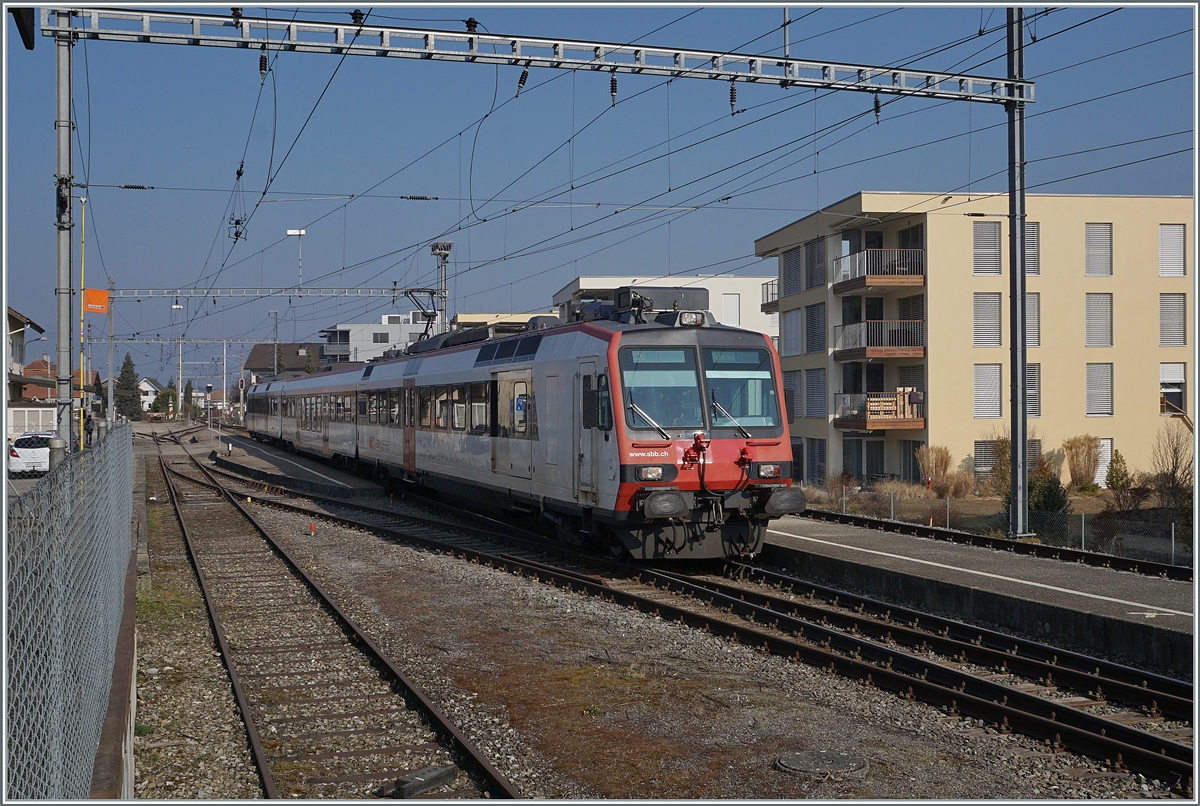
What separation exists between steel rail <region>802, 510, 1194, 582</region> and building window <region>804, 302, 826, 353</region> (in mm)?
17133

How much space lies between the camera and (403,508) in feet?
80.1

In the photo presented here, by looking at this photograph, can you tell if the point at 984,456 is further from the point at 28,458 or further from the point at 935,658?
the point at 28,458

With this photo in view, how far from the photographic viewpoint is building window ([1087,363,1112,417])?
34094 millimetres

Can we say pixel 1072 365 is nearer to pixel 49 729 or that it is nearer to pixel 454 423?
pixel 454 423

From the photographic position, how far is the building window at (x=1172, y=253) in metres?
34.0

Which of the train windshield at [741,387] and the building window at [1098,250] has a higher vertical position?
the building window at [1098,250]

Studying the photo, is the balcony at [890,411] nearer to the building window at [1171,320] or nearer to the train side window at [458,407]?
the building window at [1171,320]

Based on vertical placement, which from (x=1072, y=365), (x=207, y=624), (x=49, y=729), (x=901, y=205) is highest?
(x=901, y=205)

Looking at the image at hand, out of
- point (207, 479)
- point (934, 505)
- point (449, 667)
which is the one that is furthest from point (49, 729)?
point (207, 479)

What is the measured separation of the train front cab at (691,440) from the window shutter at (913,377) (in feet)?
69.2

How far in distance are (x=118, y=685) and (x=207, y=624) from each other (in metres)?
5.53

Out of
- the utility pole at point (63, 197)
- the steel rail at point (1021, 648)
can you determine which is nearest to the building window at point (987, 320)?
the steel rail at point (1021, 648)

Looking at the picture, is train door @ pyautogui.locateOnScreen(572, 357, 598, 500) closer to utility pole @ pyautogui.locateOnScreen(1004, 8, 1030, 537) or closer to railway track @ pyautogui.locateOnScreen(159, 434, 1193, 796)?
railway track @ pyautogui.locateOnScreen(159, 434, 1193, 796)

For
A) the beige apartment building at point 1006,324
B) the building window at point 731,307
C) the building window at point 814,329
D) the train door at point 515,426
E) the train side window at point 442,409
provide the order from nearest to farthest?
1. the train door at point 515,426
2. the train side window at point 442,409
3. the beige apartment building at point 1006,324
4. the building window at point 814,329
5. the building window at point 731,307
